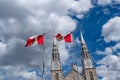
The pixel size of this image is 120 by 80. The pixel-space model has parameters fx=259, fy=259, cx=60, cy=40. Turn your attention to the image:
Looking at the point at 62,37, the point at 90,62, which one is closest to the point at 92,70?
the point at 90,62

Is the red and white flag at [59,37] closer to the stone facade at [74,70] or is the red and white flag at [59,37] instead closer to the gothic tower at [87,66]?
the stone facade at [74,70]

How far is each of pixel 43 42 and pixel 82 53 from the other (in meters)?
49.8

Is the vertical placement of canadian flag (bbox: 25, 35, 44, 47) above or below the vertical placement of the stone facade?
below

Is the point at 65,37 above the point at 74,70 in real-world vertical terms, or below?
below

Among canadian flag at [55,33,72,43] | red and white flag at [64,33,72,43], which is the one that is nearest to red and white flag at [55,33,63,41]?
canadian flag at [55,33,72,43]

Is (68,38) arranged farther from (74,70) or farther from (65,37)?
(74,70)

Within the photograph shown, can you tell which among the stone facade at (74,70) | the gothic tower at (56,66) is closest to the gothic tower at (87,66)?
the stone facade at (74,70)

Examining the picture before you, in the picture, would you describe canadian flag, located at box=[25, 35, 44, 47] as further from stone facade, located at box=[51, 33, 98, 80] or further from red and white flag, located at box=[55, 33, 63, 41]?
stone facade, located at box=[51, 33, 98, 80]

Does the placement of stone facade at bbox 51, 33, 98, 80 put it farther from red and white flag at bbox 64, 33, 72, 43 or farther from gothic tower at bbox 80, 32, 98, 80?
red and white flag at bbox 64, 33, 72, 43

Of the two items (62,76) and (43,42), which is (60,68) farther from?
(43,42)

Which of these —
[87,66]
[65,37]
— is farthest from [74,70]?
[65,37]

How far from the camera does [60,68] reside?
67250 millimetres

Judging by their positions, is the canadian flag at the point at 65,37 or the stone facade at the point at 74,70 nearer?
the canadian flag at the point at 65,37

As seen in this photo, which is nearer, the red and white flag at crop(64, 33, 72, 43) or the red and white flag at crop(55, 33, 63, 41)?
A: the red and white flag at crop(55, 33, 63, 41)
